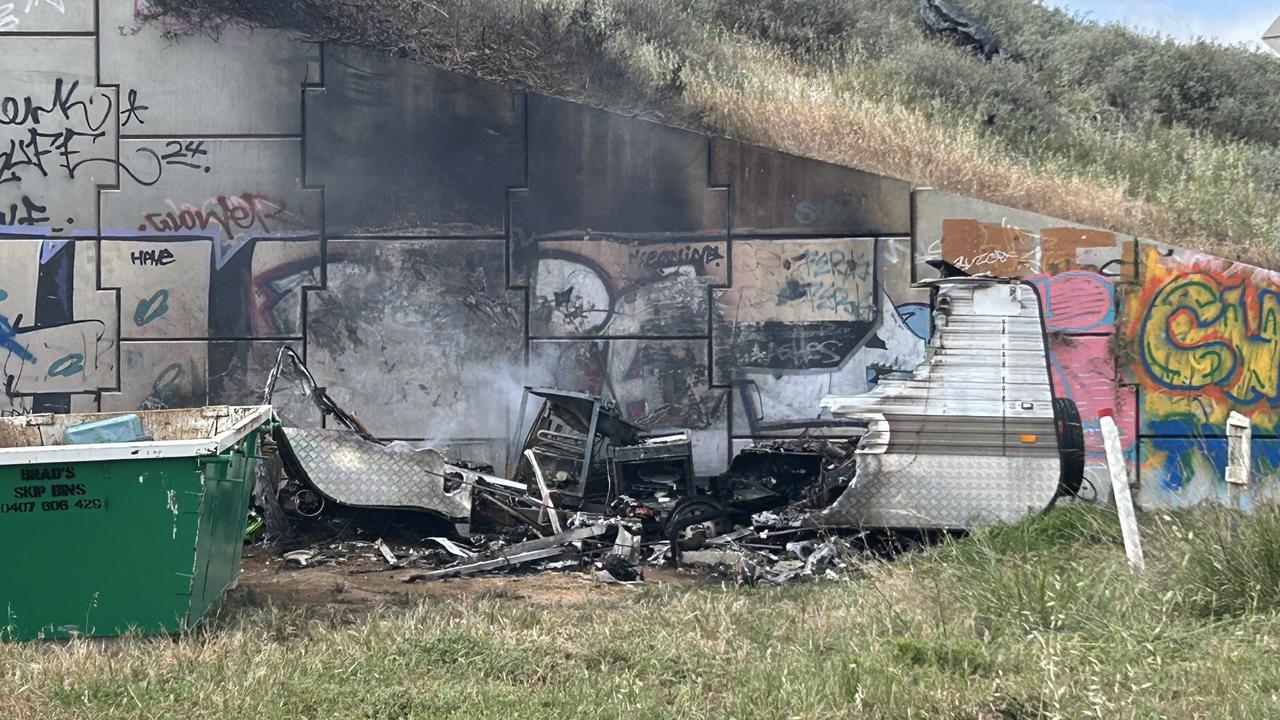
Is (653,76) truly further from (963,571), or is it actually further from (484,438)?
(963,571)

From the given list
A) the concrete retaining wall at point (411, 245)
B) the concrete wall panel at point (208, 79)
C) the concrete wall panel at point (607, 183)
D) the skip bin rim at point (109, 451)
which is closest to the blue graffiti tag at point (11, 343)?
the concrete retaining wall at point (411, 245)

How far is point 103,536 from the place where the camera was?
639 centimetres

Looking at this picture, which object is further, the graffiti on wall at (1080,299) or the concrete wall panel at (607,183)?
the concrete wall panel at (607,183)

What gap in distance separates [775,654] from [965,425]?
3.97 metres

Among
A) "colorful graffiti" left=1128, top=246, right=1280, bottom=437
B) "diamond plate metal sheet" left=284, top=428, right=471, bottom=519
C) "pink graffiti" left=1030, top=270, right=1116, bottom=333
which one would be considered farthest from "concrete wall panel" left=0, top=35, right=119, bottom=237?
"colorful graffiti" left=1128, top=246, right=1280, bottom=437

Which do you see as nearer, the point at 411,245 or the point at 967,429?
the point at 967,429

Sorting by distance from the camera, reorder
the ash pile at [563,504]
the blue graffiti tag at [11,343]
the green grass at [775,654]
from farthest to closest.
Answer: the blue graffiti tag at [11,343], the ash pile at [563,504], the green grass at [775,654]

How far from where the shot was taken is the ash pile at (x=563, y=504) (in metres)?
9.35

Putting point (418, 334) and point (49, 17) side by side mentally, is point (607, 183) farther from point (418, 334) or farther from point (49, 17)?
point (49, 17)

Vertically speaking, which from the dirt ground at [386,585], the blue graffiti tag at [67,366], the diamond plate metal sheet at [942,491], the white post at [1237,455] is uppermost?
the blue graffiti tag at [67,366]

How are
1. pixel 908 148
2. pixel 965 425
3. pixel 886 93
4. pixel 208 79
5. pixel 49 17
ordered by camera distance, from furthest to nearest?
pixel 886 93
pixel 908 148
pixel 49 17
pixel 208 79
pixel 965 425

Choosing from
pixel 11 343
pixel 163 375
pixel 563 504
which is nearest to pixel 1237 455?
pixel 563 504

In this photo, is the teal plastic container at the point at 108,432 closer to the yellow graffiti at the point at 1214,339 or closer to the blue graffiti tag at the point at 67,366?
the blue graffiti tag at the point at 67,366

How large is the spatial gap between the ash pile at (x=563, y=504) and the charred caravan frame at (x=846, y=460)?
0.06ft
